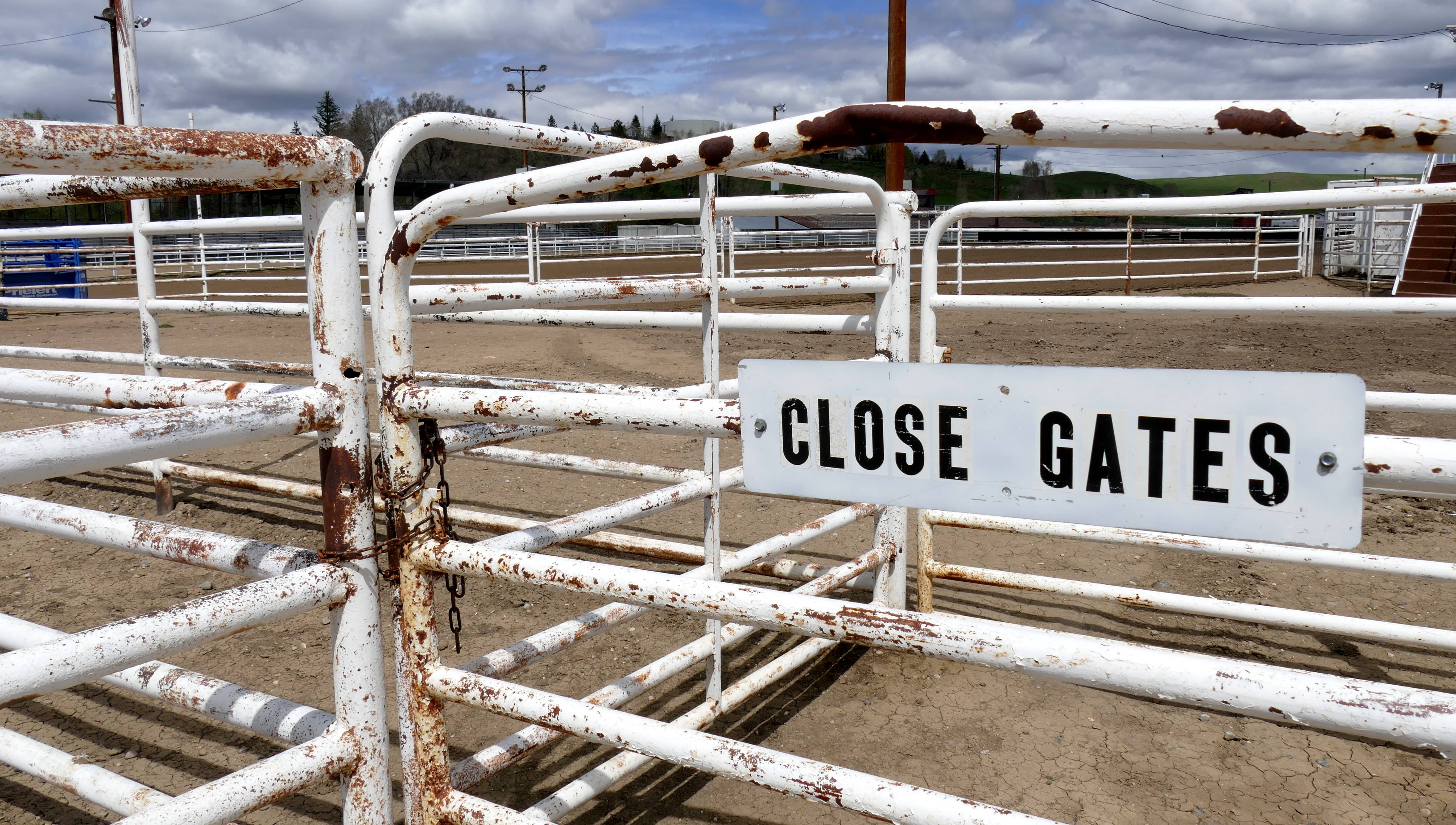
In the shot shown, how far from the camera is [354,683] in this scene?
4.57 feet

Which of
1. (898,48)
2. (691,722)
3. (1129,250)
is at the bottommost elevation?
(691,722)

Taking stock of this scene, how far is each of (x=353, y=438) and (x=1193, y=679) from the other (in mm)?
1136

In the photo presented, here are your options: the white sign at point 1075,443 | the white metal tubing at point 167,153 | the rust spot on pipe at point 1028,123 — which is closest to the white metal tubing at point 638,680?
the white sign at point 1075,443

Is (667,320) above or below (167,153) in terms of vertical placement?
below

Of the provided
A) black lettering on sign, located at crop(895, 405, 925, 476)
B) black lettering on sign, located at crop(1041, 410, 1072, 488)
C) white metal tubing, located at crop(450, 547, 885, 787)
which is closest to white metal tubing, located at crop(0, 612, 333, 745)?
white metal tubing, located at crop(450, 547, 885, 787)

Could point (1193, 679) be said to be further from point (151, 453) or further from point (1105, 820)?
point (1105, 820)

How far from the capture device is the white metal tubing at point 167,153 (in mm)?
1049

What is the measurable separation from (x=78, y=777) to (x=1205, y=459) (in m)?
1.76

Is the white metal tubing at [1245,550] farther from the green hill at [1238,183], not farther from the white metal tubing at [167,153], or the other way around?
the green hill at [1238,183]

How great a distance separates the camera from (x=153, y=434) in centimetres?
112

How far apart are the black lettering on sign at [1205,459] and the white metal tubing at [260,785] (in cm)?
119

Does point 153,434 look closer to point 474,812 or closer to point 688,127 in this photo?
point 474,812

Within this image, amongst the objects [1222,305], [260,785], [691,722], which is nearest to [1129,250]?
[1222,305]

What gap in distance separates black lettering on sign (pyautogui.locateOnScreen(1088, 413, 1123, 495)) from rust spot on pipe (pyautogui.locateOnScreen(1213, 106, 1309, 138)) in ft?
1.01
